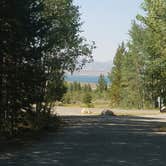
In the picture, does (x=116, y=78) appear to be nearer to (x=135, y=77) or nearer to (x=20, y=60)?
(x=135, y=77)

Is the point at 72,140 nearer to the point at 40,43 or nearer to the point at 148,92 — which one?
the point at 40,43

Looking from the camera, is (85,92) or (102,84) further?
(102,84)

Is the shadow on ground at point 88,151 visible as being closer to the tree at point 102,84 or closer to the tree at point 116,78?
the tree at point 116,78

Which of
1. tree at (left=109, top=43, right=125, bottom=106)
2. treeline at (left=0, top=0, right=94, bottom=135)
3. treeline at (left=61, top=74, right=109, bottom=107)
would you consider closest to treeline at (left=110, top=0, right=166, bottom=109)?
tree at (left=109, top=43, right=125, bottom=106)

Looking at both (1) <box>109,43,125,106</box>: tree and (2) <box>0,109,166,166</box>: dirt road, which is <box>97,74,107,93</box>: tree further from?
(2) <box>0,109,166,166</box>: dirt road

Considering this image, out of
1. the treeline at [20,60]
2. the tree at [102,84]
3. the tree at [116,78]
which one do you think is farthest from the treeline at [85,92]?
the treeline at [20,60]

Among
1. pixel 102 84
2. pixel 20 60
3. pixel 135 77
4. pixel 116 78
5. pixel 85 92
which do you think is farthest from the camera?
pixel 102 84

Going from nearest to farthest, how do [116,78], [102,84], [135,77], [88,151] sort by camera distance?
[88,151], [135,77], [116,78], [102,84]

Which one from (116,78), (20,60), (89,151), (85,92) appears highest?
(116,78)

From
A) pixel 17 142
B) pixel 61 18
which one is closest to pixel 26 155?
pixel 17 142

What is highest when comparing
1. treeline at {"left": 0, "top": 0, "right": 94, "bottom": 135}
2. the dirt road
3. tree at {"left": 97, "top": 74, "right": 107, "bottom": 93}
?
tree at {"left": 97, "top": 74, "right": 107, "bottom": 93}

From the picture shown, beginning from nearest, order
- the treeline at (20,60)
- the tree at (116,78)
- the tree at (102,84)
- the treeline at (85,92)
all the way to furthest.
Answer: the treeline at (20,60) → the tree at (116,78) → the treeline at (85,92) → the tree at (102,84)

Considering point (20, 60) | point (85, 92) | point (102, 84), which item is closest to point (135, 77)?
point (85, 92)

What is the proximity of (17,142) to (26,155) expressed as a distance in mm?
4729
